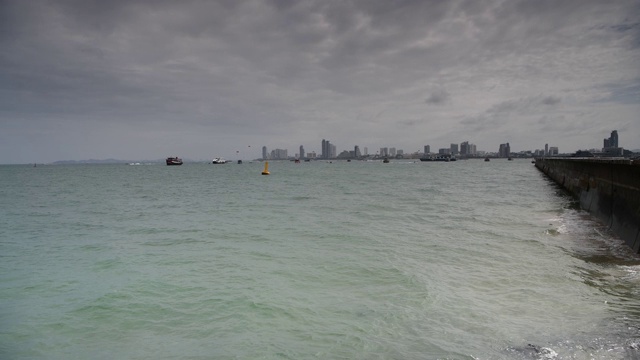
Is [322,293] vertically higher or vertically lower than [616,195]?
Result: lower

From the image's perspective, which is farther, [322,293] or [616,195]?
[616,195]

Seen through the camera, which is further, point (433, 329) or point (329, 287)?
point (329, 287)

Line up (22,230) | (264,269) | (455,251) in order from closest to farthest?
1. (264,269)
2. (455,251)
3. (22,230)

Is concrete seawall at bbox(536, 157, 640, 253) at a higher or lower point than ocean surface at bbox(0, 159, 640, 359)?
higher

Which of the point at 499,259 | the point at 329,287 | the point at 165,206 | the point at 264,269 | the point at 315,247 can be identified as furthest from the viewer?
the point at 165,206

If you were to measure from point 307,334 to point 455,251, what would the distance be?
273 inches

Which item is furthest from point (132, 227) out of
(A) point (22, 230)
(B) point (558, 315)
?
(B) point (558, 315)

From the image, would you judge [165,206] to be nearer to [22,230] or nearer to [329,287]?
[22,230]

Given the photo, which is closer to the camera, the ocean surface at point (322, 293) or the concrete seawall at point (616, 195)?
the ocean surface at point (322, 293)

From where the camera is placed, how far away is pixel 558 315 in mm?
6238

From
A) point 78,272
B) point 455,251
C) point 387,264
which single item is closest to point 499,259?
point 455,251

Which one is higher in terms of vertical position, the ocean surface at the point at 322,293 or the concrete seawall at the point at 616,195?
the concrete seawall at the point at 616,195

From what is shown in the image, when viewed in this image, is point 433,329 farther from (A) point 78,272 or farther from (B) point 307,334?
(A) point 78,272

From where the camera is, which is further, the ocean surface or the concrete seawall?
the concrete seawall
